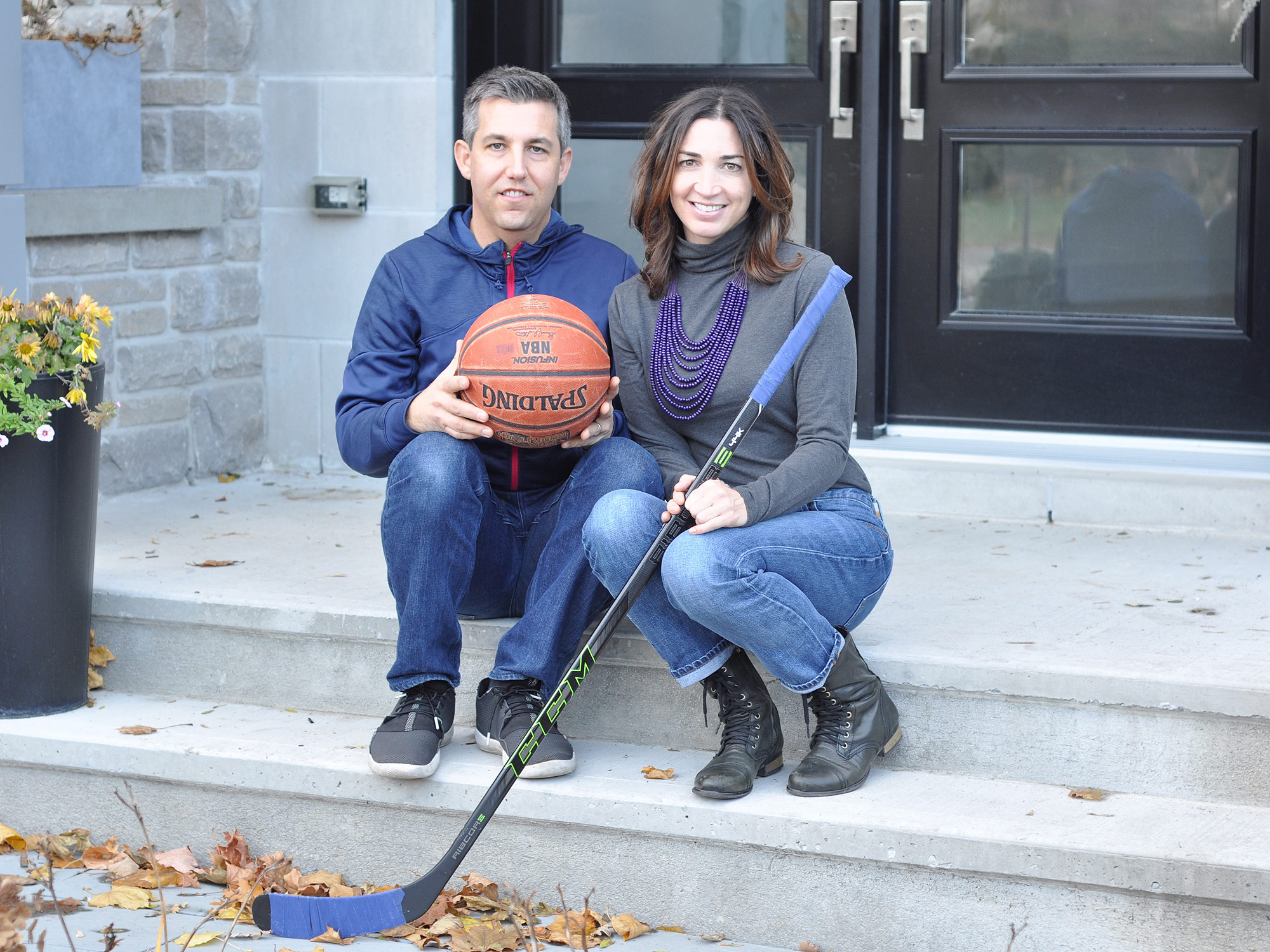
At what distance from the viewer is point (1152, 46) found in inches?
166

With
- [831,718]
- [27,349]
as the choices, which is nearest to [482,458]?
[831,718]

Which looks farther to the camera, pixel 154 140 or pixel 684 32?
pixel 154 140

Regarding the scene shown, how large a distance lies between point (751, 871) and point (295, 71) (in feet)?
10.5

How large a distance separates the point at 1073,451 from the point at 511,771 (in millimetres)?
2287

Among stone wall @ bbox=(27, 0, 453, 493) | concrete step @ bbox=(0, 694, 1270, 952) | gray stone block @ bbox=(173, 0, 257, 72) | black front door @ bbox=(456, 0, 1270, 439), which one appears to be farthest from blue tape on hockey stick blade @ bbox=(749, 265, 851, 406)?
gray stone block @ bbox=(173, 0, 257, 72)

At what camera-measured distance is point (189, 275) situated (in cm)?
481

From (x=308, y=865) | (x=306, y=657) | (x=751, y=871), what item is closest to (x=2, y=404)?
(x=306, y=657)

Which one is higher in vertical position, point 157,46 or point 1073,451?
point 157,46

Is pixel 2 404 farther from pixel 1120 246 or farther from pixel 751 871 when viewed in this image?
pixel 1120 246

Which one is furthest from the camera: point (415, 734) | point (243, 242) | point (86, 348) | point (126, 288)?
point (243, 242)

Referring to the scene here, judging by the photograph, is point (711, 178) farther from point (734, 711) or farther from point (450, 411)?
point (734, 711)

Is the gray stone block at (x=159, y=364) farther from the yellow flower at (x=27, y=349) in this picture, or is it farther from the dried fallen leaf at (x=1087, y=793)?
the dried fallen leaf at (x=1087, y=793)

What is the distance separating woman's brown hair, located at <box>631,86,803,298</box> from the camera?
9.29ft

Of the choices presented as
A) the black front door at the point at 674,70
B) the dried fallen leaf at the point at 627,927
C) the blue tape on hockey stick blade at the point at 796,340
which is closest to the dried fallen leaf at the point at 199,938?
the dried fallen leaf at the point at 627,927
